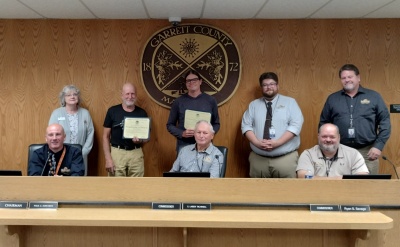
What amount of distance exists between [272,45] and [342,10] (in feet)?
2.85

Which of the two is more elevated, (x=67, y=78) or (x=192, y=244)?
(x=67, y=78)

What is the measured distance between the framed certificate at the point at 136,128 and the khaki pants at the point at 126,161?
0.94 feet

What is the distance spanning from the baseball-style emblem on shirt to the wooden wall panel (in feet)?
0.30

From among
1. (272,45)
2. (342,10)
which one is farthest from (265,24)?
(342,10)

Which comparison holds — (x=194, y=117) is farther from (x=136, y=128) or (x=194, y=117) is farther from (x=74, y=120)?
(x=74, y=120)

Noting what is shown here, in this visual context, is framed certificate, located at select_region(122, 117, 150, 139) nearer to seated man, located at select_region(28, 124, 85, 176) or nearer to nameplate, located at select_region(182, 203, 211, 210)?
seated man, located at select_region(28, 124, 85, 176)

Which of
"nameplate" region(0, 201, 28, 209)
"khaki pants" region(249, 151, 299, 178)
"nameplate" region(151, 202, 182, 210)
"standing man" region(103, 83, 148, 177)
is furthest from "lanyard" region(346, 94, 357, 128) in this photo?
"nameplate" region(0, 201, 28, 209)

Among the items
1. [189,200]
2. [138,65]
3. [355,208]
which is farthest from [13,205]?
[138,65]

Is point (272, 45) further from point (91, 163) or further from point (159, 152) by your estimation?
point (91, 163)

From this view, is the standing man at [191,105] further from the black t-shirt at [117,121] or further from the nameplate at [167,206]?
the nameplate at [167,206]

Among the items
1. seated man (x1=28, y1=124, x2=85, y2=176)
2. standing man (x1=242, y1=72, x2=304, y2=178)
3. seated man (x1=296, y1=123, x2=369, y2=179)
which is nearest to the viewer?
seated man (x1=296, y1=123, x2=369, y2=179)

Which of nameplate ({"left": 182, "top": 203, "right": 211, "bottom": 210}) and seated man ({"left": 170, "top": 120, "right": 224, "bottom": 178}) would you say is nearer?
nameplate ({"left": 182, "top": 203, "right": 211, "bottom": 210})

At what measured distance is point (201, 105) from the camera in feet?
14.3

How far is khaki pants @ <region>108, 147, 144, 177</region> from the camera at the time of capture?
4387 millimetres
